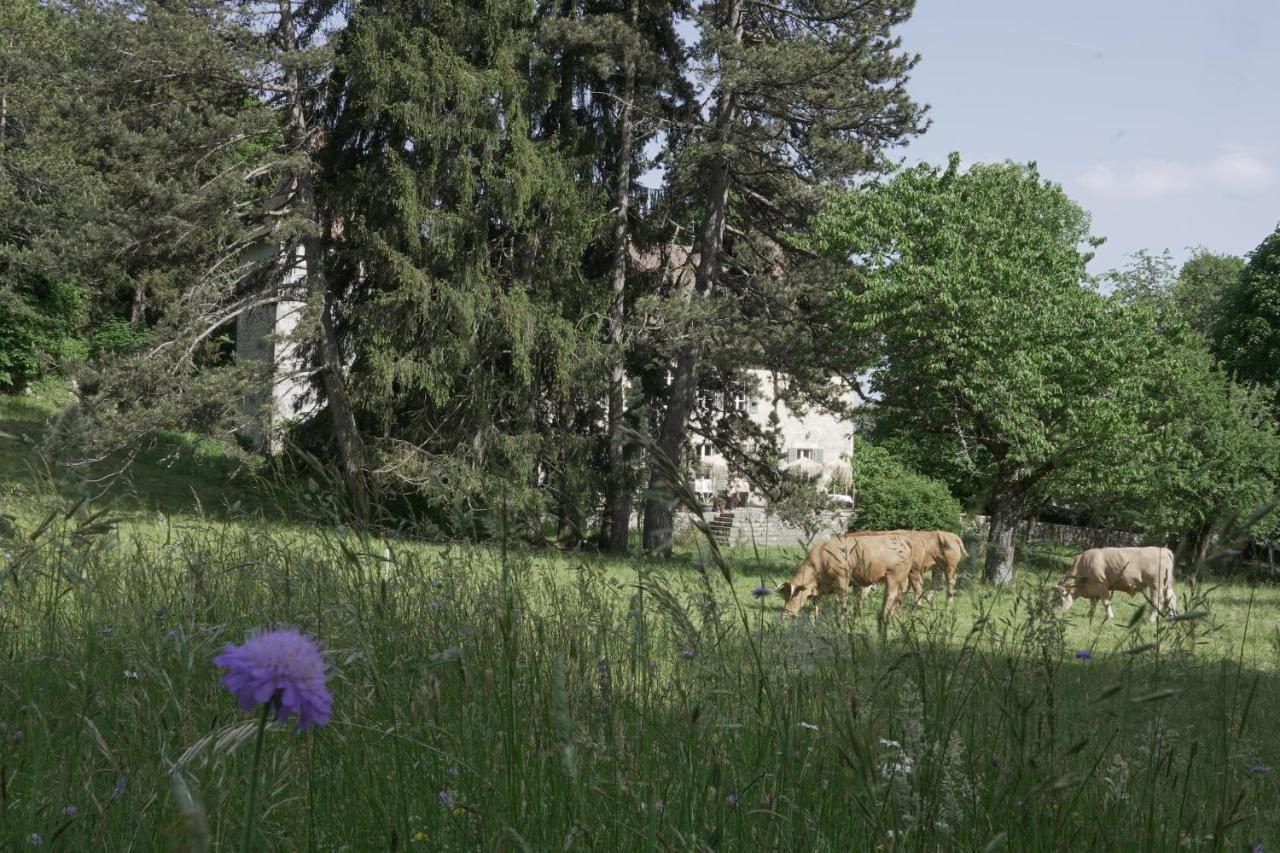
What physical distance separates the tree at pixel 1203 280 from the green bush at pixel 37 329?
155ft

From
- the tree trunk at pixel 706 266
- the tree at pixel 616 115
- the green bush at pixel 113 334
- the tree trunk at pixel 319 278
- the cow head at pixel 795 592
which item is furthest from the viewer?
the green bush at pixel 113 334

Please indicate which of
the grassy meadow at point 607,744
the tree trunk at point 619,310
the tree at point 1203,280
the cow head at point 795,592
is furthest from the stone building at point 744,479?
the tree at point 1203,280

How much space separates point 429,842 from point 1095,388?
830 inches

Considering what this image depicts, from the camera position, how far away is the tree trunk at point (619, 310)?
68.0 feet

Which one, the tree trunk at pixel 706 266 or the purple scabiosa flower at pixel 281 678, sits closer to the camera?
the purple scabiosa flower at pixel 281 678

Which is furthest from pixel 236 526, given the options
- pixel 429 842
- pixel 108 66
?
pixel 108 66

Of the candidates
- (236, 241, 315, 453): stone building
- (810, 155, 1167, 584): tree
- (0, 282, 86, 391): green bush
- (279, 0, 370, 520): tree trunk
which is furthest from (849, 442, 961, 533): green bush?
(0, 282, 86, 391): green bush

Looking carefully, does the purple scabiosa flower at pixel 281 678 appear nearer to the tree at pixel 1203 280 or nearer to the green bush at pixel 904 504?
the green bush at pixel 904 504

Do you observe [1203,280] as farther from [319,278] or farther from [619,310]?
[319,278]

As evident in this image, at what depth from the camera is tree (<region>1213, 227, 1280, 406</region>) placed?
34.7 metres

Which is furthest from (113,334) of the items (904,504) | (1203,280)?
(1203,280)

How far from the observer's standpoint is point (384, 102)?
19109 mm

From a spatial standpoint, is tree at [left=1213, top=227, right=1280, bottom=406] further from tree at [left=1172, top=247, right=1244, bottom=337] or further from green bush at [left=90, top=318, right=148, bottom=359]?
green bush at [left=90, top=318, right=148, bottom=359]

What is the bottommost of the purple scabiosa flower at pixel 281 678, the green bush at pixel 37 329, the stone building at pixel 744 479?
the purple scabiosa flower at pixel 281 678
